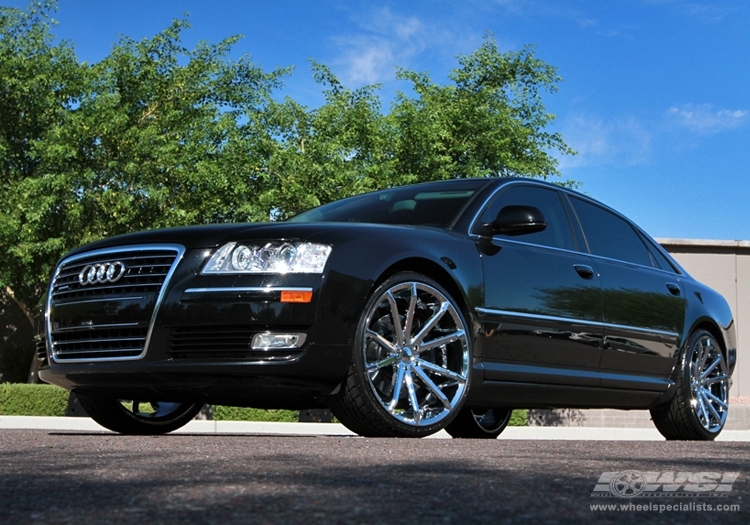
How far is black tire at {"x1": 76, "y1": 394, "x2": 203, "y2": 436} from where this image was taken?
6.75 meters

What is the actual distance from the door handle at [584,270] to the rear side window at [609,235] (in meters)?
0.31

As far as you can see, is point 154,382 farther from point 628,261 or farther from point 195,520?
point 628,261

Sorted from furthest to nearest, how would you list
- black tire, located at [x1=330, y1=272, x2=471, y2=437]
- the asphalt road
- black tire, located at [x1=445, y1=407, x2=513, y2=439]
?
black tire, located at [x1=445, y1=407, x2=513, y2=439] < black tire, located at [x1=330, y1=272, x2=471, y2=437] < the asphalt road

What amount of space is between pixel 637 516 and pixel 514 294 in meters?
3.54

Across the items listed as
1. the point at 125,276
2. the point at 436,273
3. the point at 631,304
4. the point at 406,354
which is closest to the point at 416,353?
the point at 406,354

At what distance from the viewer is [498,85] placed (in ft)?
106

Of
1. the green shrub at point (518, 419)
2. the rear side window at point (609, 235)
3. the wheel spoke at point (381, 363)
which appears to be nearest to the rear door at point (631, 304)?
the rear side window at point (609, 235)

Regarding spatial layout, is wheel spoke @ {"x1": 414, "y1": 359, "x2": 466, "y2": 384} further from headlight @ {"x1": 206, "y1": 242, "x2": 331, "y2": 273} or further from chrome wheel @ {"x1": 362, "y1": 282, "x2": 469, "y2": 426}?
headlight @ {"x1": 206, "y1": 242, "x2": 331, "y2": 273}

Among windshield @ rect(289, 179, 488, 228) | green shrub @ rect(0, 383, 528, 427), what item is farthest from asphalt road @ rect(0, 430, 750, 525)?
green shrub @ rect(0, 383, 528, 427)

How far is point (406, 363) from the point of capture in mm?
5664

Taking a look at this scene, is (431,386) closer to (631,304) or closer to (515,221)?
(515,221)

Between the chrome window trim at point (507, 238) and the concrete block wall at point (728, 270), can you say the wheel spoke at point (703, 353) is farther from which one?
the concrete block wall at point (728, 270)

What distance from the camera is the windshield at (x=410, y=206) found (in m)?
6.57

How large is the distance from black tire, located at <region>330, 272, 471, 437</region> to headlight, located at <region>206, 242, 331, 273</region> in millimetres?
365
